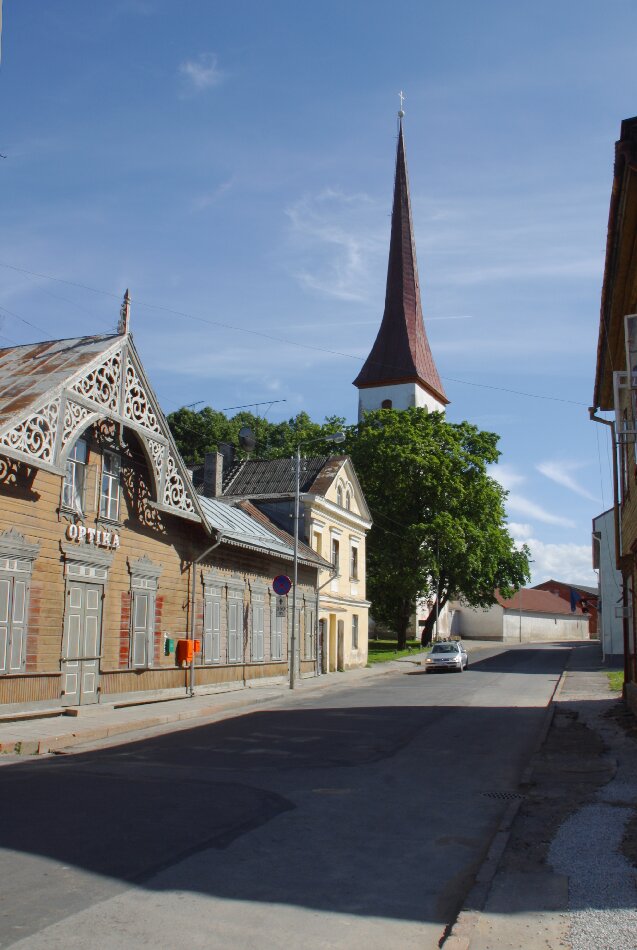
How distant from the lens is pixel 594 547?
4969cm

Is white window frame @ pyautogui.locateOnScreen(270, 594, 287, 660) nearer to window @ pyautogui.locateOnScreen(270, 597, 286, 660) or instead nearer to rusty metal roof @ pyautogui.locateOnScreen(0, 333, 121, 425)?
window @ pyautogui.locateOnScreen(270, 597, 286, 660)

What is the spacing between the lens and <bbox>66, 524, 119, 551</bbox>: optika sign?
16953 mm

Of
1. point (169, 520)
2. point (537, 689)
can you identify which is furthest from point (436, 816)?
point (537, 689)

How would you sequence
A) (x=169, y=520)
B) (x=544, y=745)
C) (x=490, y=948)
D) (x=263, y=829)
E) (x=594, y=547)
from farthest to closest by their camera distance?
1. (x=594, y=547)
2. (x=169, y=520)
3. (x=544, y=745)
4. (x=263, y=829)
5. (x=490, y=948)

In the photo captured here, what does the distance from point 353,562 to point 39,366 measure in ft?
80.8

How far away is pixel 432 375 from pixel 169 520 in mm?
59047

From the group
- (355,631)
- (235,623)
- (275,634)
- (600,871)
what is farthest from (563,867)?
(355,631)

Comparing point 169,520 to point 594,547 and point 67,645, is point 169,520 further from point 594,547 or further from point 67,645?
point 594,547

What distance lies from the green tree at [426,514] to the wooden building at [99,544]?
78.1 ft

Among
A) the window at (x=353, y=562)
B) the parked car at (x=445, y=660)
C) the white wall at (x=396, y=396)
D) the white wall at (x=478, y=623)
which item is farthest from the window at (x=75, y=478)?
the white wall at (x=478, y=623)

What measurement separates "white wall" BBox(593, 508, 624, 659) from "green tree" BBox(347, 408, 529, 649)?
24.1ft

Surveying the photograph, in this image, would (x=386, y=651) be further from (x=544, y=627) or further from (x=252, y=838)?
(x=252, y=838)

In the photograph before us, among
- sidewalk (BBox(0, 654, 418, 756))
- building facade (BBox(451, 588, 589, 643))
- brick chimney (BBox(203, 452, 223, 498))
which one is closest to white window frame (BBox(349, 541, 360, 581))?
brick chimney (BBox(203, 452, 223, 498))

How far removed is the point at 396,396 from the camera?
240 feet
